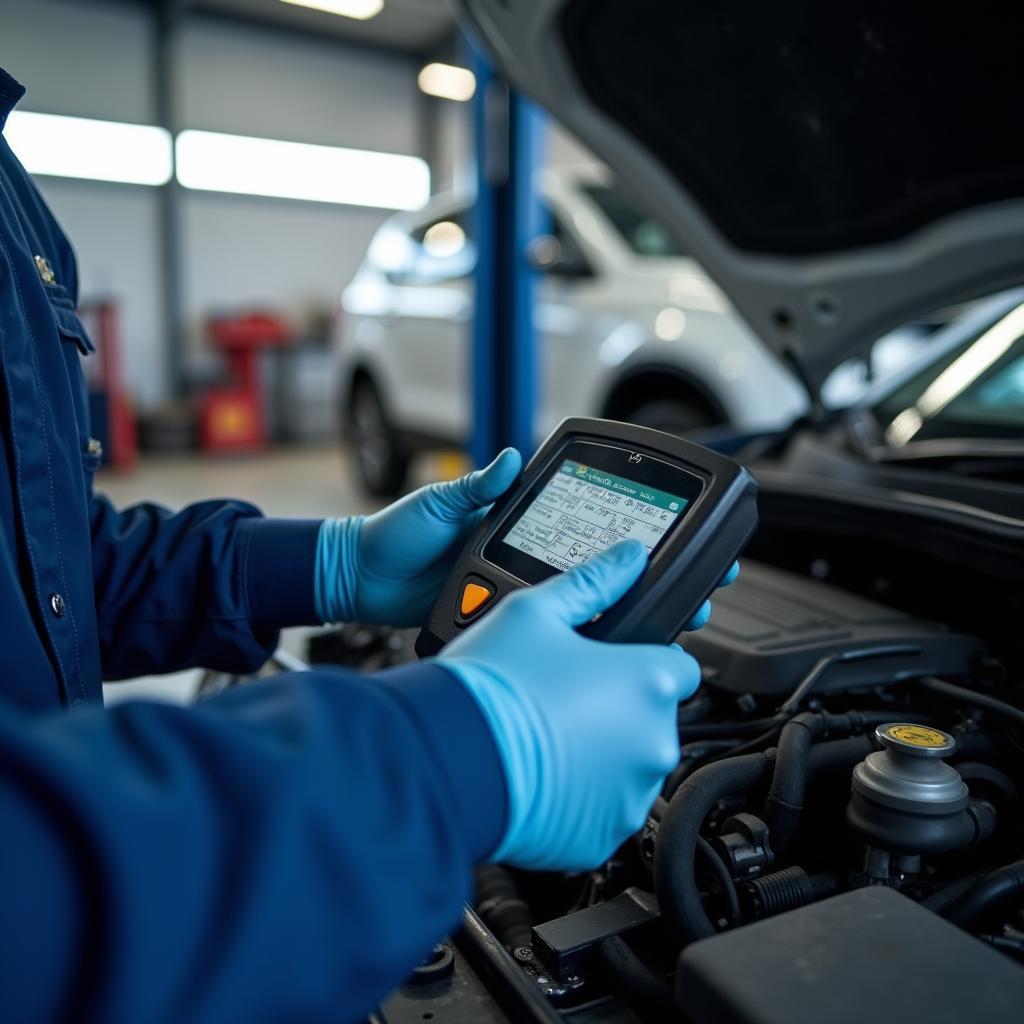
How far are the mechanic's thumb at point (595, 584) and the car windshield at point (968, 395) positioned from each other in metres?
0.83

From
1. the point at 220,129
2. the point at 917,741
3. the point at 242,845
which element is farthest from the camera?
the point at 220,129

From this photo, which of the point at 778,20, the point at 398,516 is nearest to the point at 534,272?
the point at 778,20

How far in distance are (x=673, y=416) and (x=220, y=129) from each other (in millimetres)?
5674

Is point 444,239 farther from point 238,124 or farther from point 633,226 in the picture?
point 238,124

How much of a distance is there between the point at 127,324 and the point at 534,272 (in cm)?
519

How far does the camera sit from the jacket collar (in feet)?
3.16

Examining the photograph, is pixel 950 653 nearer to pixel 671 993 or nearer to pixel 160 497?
pixel 671 993

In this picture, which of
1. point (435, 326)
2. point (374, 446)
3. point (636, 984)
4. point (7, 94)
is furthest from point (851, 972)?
point (374, 446)

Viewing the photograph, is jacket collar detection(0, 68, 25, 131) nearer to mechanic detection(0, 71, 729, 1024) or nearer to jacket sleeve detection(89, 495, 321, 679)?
mechanic detection(0, 71, 729, 1024)

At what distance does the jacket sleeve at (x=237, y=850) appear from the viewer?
45 centimetres

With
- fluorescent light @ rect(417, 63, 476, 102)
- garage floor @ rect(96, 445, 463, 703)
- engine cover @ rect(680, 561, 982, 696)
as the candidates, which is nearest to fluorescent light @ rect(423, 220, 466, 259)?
garage floor @ rect(96, 445, 463, 703)

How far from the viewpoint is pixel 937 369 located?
159cm

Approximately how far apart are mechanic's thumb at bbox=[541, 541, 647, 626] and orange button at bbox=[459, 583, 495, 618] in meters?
0.15

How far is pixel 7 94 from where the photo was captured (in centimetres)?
98
